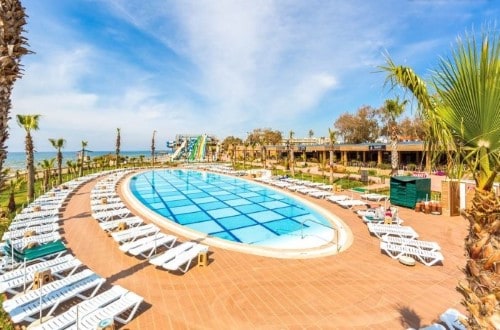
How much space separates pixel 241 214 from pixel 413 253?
8.74 meters

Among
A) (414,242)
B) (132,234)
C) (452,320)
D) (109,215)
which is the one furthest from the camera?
(109,215)

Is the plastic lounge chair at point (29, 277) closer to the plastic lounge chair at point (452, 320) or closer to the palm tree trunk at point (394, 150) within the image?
the plastic lounge chair at point (452, 320)

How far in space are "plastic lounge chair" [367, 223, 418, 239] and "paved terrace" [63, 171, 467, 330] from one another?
0.71 meters

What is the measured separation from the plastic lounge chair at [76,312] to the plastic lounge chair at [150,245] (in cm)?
230

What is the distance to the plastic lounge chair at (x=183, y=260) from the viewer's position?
6.89 metres

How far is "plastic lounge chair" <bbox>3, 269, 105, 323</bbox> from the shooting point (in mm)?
4992

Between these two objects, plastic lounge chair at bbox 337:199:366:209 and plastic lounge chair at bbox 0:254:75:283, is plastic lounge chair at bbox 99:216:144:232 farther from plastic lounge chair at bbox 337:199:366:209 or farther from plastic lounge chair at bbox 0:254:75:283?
plastic lounge chair at bbox 337:199:366:209

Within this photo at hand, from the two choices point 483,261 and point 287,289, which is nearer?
point 483,261

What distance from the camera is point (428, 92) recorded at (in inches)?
108

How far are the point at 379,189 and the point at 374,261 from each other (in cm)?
1260

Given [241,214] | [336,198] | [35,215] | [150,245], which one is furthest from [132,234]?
[336,198]

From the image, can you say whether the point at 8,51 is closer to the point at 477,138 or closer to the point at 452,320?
the point at 477,138

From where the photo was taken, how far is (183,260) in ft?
23.6

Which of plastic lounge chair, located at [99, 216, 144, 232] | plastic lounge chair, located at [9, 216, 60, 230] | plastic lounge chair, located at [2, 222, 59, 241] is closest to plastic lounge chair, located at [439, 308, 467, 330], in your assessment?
plastic lounge chair, located at [99, 216, 144, 232]
